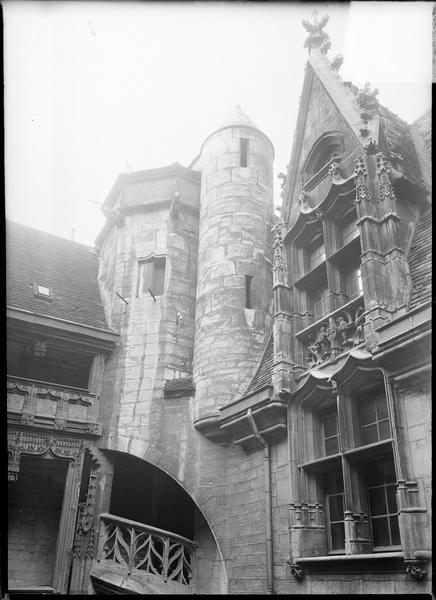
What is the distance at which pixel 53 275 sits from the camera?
13.9 m

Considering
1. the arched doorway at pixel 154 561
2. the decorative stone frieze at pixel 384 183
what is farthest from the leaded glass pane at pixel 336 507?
the decorative stone frieze at pixel 384 183

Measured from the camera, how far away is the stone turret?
36.6 feet

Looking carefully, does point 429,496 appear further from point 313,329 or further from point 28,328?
point 28,328

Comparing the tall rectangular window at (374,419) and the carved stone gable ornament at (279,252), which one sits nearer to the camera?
the tall rectangular window at (374,419)

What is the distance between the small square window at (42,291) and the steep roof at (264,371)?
493cm

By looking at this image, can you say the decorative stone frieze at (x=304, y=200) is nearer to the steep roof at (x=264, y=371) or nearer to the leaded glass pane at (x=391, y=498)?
the steep roof at (x=264, y=371)

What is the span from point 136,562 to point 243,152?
30.5ft

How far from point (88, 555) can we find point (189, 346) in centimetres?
448

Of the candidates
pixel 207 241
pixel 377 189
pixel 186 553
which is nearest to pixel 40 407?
pixel 186 553

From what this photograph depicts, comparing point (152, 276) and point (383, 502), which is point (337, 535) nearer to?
point (383, 502)

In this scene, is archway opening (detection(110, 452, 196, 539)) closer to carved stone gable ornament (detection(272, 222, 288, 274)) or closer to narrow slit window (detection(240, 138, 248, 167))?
carved stone gable ornament (detection(272, 222, 288, 274))

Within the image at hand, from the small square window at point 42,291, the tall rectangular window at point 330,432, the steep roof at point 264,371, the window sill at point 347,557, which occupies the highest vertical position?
the small square window at point 42,291

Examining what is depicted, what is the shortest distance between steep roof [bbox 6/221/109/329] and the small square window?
64mm

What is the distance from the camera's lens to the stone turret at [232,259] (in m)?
11.2
